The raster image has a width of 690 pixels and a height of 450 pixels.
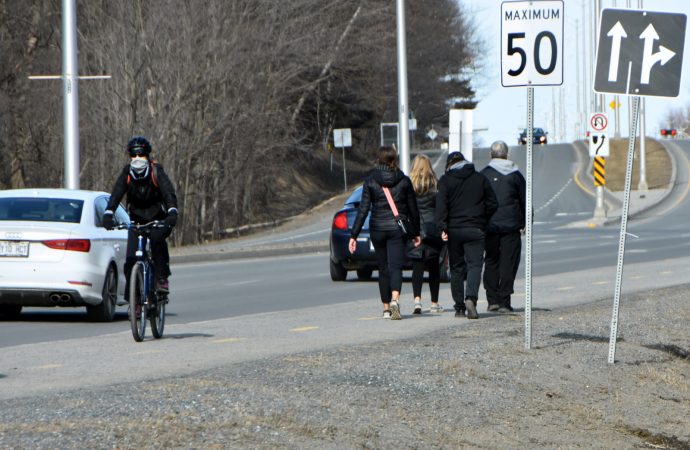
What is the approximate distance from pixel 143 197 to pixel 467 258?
4.07m

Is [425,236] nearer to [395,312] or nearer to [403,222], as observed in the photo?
[403,222]

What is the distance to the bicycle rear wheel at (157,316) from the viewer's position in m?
13.2

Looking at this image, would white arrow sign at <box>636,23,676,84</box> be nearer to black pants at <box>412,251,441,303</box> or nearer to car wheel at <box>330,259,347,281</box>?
black pants at <box>412,251,441,303</box>

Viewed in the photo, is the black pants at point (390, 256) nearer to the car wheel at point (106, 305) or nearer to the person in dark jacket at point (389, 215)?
the person in dark jacket at point (389, 215)

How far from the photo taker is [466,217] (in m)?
15.3

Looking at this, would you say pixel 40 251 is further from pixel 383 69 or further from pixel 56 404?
pixel 383 69

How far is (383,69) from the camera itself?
69.8m

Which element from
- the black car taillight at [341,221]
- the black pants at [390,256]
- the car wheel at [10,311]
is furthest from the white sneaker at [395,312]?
the black car taillight at [341,221]

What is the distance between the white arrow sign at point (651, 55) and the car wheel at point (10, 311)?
8.51 m

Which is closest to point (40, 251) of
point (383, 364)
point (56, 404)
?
point (383, 364)

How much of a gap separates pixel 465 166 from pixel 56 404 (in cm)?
787

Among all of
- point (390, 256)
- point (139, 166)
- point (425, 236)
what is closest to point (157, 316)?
point (139, 166)

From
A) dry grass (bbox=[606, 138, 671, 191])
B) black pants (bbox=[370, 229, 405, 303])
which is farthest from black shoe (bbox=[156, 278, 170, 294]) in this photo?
dry grass (bbox=[606, 138, 671, 191])

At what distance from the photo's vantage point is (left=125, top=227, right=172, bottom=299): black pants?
501 inches
